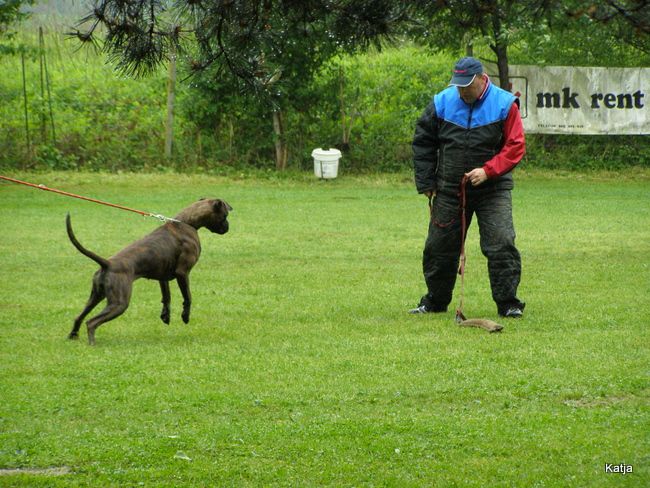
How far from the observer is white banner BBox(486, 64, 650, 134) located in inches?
951

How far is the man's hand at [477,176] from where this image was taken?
8.65m

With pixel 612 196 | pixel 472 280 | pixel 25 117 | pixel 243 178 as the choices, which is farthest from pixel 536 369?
pixel 25 117

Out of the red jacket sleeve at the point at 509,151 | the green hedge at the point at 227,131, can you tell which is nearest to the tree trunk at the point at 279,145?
the green hedge at the point at 227,131

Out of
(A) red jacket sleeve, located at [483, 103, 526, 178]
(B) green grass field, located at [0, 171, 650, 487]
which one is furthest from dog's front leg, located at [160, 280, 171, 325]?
(A) red jacket sleeve, located at [483, 103, 526, 178]

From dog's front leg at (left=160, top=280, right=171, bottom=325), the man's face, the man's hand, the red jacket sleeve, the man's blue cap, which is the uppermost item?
the man's blue cap

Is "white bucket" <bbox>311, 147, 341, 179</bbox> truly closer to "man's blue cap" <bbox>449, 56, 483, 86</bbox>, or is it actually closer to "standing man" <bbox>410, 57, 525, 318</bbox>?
"standing man" <bbox>410, 57, 525, 318</bbox>

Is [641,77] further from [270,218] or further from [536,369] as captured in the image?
[536,369]

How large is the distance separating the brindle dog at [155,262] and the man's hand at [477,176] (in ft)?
7.32

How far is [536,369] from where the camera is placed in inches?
280

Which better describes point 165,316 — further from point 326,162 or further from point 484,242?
point 326,162

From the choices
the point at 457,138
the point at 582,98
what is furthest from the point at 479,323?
the point at 582,98

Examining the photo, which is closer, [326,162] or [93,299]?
[93,299]

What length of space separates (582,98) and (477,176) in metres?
16.9

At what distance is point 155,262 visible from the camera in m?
8.51
